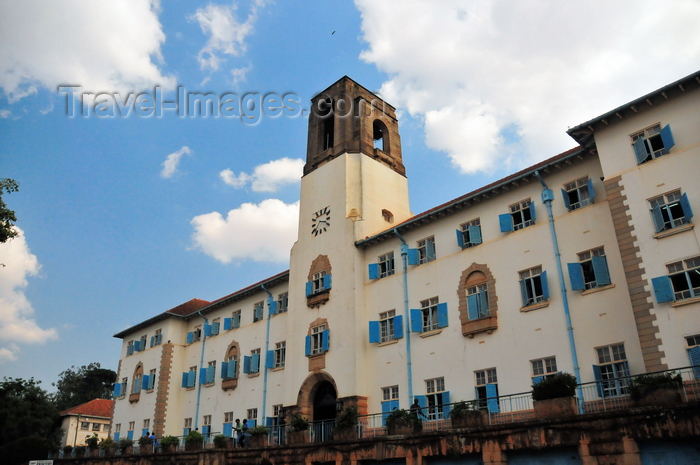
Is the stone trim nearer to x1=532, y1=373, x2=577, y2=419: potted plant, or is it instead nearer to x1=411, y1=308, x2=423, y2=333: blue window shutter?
x1=532, y1=373, x2=577, y2=419: potted plant

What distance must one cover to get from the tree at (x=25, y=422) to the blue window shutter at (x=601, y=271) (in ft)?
137

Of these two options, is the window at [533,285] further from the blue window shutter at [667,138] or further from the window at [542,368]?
the blue window shutter at [667,138]

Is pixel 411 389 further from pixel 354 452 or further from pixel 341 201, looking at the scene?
pixel 341 201

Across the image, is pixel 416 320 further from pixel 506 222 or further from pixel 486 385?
pixel 506 222

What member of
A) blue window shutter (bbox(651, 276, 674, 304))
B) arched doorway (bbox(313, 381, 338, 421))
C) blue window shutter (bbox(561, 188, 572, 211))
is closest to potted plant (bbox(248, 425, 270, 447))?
arched doorway (bbox(313, 381, 338, 421))

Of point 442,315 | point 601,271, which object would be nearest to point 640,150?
point 601,271

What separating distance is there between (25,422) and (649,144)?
56.7 m

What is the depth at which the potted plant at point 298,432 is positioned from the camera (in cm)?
2678

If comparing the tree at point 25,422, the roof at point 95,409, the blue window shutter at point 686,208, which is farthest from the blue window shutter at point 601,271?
the roof at point 95,409

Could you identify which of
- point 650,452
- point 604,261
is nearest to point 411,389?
point 604,261

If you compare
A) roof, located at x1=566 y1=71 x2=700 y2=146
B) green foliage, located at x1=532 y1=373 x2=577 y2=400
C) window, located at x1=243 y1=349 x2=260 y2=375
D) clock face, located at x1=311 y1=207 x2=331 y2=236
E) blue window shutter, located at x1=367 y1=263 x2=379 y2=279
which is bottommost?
green foliage, located at x1=532 y1=373 x2=577 y2=400

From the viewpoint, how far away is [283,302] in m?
38.6

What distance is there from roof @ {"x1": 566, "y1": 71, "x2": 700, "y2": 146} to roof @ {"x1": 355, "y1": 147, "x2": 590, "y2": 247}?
0.81 m

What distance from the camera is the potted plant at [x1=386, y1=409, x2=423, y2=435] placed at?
22641mm
